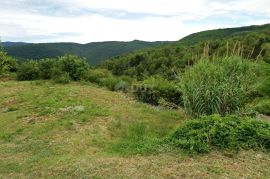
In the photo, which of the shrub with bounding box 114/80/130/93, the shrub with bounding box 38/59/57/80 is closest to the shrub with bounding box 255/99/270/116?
the shrub with bounding box 114/80/130/93

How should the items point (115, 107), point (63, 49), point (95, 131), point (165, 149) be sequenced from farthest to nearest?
1. point (63, 49)
2. point (115, 107)
3. point (95, 131)
4. point (165, 149)

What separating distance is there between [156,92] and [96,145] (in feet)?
18.4

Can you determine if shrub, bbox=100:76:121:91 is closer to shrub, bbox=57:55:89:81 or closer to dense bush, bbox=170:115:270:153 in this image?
shrub, bbox=57:55:89:81

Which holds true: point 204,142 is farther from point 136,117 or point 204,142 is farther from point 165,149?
point 136,117

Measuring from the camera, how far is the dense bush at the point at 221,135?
663 centimetres

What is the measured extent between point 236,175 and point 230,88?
2.99 metres

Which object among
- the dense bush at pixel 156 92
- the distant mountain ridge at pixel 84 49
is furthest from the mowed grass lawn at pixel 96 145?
the distant mountain ridge at pixel 84 49

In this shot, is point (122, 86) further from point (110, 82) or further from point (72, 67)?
point (72, 67)

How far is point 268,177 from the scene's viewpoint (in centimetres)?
562

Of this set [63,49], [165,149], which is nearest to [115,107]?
[165,149]

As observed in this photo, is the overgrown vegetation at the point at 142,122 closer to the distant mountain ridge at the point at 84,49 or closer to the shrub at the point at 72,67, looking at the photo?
the shrub at the point at 72,67

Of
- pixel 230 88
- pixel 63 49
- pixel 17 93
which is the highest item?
pixel 230 88

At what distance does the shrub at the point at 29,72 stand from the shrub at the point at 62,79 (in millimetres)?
1931

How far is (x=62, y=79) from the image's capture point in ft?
49.2
